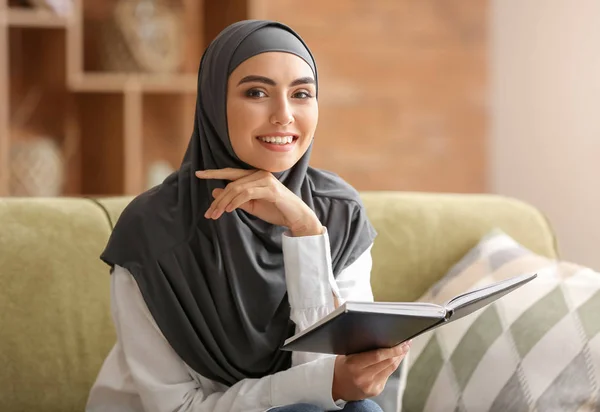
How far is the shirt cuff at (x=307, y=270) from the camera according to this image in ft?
4.98

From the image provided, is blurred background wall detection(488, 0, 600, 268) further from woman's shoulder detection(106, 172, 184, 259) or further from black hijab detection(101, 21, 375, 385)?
woman's shoulder detection(106, 172, 184, 259)

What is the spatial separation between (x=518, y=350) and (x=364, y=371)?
597 millimetres

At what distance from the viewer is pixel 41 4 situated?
3.12 m

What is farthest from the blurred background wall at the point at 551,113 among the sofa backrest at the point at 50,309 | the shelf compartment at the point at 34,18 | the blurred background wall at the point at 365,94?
the sofa backrest at the point at 50,309

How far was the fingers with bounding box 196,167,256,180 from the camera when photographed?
1.49 m

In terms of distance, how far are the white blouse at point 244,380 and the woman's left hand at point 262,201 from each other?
3cm

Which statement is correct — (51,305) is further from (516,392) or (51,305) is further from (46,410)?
(516,392)

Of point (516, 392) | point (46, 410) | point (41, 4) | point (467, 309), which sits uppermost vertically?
point (41, 4)

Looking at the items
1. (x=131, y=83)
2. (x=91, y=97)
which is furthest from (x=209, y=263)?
(x=91, y=97)

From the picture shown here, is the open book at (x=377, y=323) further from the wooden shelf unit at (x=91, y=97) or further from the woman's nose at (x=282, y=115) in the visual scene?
the wooden shelf unit at (x=91, y=97)

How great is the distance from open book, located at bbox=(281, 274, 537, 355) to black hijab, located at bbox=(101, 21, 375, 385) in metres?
0.24

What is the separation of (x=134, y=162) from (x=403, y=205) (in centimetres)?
125

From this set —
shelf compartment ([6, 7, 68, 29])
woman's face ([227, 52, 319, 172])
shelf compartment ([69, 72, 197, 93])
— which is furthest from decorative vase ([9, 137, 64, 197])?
woman's face ([227, 52, 319, 172])

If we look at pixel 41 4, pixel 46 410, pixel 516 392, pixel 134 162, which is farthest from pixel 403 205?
pixel 41 4
